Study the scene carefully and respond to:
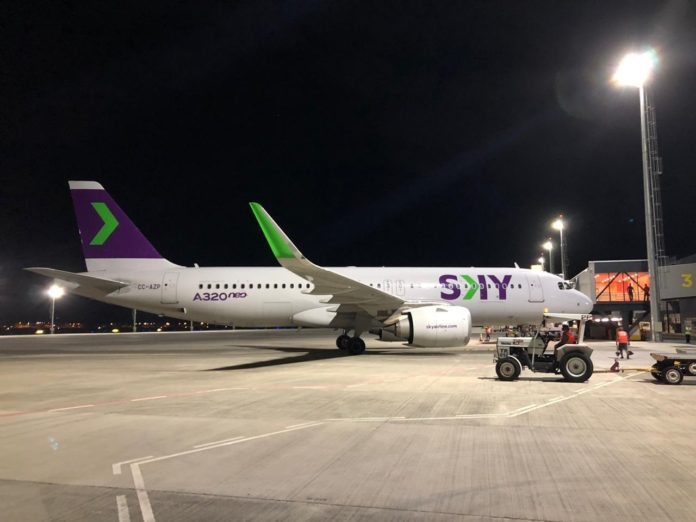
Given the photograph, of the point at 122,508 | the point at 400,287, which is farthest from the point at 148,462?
the point at 400,287

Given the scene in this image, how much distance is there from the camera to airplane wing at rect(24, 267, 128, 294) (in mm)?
17814

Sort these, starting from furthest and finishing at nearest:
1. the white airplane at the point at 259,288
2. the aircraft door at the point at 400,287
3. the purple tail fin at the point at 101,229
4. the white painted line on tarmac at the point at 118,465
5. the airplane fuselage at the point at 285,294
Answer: the purple tail fin at the point at 101,229
the aircraft door at the point at 400,287
the airplane fuselage at the point at 285,294
the white airplane at the point at 259,288
the white painted line on tarmac at the point at 118,465

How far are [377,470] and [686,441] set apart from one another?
4.09 metres

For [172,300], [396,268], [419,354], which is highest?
[396,268]

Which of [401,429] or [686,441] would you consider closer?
[686,441]

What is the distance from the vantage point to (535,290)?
20.5 m

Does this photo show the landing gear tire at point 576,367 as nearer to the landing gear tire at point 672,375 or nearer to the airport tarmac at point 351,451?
the airport tarmac at point 351,451

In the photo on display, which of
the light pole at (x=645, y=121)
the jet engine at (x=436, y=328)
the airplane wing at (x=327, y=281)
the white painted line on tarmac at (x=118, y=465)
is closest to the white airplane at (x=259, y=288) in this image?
the airplane wing at (x=327, y=281)

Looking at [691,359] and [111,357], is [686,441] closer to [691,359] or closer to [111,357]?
[691,359]

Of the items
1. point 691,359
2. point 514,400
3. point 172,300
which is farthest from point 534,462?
point 172,300

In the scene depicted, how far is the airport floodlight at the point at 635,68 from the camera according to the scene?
68.3 feet

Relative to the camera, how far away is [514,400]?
8555mm

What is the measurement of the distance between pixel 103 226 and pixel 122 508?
1975cm

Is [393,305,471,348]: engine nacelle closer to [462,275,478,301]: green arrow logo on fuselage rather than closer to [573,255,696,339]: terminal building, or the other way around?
[462,275,478,301]: green arrow logo on fuselage
